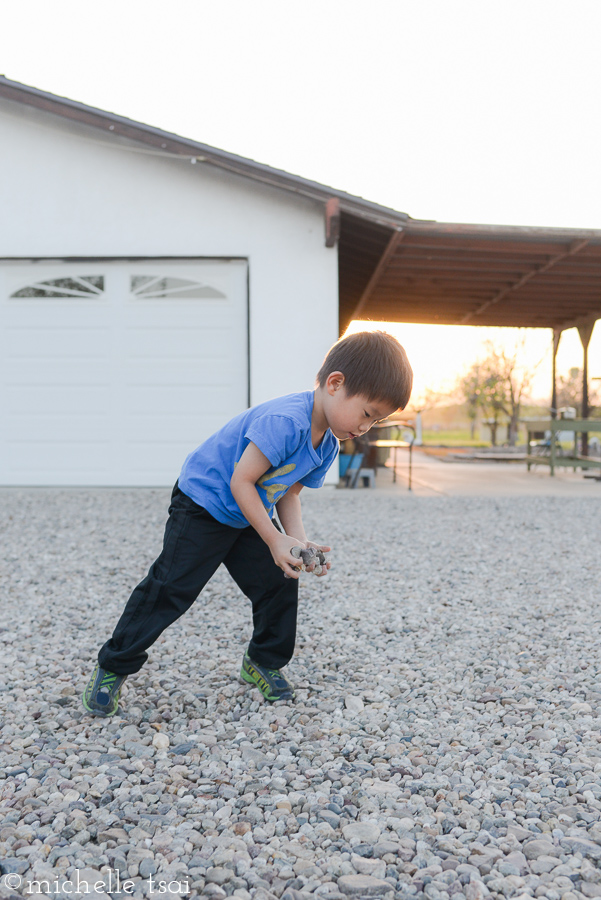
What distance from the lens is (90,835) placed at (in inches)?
56.4

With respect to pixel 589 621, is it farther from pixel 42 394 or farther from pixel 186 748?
pixel 42 394

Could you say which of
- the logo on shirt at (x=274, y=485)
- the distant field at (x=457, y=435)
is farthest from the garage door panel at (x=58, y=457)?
the distant field at (x=457, y=435)

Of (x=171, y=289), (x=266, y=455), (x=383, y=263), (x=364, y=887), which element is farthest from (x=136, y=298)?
(x=364, y=887)

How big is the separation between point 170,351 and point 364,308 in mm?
6957

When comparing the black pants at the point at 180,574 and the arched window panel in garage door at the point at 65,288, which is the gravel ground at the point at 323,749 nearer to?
the black pants at the point at 180,574

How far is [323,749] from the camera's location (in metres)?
1.84

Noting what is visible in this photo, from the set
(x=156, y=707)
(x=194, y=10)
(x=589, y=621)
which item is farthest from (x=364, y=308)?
(x=156, y=707)

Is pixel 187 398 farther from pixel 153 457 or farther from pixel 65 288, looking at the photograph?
pixel 65 288

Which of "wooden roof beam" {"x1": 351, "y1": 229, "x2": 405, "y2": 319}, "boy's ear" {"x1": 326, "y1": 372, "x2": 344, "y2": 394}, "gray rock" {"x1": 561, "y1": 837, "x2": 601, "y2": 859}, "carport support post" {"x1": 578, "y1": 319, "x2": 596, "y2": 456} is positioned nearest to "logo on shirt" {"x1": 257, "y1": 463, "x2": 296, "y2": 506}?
"boy's ear" {"x1": 326, "y1": 372, "x2": 344, "y2": 394}

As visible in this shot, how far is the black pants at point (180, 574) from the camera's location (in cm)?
196

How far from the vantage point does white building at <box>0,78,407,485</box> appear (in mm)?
7430

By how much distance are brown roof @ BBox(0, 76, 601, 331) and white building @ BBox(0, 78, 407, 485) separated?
243 millimetres

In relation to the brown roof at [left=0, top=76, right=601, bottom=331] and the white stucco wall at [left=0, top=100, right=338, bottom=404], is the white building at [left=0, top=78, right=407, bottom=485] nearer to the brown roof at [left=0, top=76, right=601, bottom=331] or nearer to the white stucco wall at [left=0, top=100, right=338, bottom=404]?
the white stucco wall at [left=0, top=100, right=338, bottom=404]

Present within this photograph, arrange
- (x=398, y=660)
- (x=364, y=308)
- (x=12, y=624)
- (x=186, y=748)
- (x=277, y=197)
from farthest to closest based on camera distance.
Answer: (x=364, y=308) < (x=277, y=197) < (x=12, y=624) < (x=398, y=660) < (x=186, y=748)
